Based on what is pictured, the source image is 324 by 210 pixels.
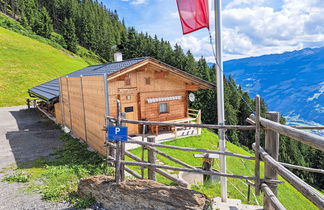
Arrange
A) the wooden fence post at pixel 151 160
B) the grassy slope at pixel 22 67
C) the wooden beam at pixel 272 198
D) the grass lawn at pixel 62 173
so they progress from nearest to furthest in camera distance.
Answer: the wooden beam at pixel 272 198, the wooden fence post at pixel 151 160, the grass lawn at pixel 62 173, the grassy slope at pixel 22 67

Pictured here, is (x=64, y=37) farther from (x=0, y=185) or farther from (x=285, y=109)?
(x=285, y=109)

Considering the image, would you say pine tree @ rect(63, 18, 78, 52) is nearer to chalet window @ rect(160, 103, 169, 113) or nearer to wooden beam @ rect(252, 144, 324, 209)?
chalet window @ rect(160, 103, 169, 113)

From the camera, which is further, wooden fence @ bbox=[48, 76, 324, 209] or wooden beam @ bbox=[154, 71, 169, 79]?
wooden beam @ bbox=[154, 71, 169, 79]

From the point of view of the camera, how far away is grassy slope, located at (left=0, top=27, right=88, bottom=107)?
2987 cm

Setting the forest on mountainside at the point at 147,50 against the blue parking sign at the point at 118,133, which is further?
the forest on mountainside at the point at 147,50

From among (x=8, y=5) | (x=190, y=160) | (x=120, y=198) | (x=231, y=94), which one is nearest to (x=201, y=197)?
(x=120, y=198)

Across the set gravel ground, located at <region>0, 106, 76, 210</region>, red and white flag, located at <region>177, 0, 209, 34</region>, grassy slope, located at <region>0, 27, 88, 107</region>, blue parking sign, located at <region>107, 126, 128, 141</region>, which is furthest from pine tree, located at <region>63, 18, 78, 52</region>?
blue parking sign, located at <region>107, 126, 128, 141</region>

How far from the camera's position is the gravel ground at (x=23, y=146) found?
5.71 metres

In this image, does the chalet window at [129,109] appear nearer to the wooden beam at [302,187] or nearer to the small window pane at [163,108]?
the small window pane at [163,108]

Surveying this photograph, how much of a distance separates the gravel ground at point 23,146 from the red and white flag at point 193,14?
5122 mm

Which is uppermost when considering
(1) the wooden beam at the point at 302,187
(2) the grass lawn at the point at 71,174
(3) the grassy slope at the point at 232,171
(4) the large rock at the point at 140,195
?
(1) the wooden beam at the point at 302,187

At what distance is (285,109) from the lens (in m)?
185

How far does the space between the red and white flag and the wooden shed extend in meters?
4.08

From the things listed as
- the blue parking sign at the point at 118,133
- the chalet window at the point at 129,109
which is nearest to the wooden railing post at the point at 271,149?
the blue parking sign at the point at 118,133
